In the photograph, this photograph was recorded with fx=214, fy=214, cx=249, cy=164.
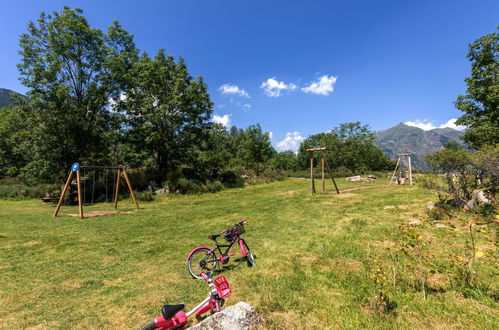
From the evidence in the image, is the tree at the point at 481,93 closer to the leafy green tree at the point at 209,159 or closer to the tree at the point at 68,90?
the leafy green tree at the point at 209,159

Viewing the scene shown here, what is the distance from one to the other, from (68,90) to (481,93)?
113 ft

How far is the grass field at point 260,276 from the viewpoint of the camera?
340 cm

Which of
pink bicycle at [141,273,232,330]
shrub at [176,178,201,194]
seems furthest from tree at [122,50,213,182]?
pink bicycle at [141,273,232,330]

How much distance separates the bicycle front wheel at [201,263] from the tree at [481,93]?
70.5ft

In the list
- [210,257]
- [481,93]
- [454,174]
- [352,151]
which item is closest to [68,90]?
[210,257]

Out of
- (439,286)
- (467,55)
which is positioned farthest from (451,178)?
(467,55)

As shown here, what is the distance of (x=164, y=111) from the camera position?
21047 millimetres

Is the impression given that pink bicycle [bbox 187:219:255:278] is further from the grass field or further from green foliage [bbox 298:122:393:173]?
green foliage [bbox 298:122:393:173]

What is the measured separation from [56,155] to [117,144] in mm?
4692

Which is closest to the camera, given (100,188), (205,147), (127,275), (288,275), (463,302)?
(463,302)

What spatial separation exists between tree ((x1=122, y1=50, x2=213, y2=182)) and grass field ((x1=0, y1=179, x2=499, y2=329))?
13.4 metres

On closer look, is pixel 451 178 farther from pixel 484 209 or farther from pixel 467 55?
pixel 467 55

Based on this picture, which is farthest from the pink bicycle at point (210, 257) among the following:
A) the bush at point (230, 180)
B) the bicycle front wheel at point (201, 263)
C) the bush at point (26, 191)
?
the bush at point (26, 191)

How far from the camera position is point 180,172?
897 inches
